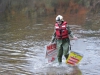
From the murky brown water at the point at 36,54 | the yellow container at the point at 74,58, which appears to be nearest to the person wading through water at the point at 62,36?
the yellow container at the point at 74,58

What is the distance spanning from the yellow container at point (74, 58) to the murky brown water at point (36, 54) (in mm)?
203

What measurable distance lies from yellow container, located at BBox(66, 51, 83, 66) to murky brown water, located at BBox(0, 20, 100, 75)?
0.20 meters

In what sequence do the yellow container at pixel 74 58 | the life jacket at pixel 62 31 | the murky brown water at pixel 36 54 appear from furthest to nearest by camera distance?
the yellow container at pixel 74 58
the life jacket at pixel 62 31
the murky brown water at pixel 36 54

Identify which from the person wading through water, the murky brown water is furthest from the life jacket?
the murky brown water

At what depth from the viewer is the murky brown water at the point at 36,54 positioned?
981 centimetres

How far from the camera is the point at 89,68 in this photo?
1005 centimetres

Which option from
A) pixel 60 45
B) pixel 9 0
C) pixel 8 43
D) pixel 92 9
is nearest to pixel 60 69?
pixel 60 45

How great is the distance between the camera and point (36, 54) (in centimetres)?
1262

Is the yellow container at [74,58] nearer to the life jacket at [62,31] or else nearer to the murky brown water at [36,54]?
the murky brown water at [36,54]

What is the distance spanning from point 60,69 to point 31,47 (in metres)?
4.35

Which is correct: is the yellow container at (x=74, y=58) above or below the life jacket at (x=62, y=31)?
below

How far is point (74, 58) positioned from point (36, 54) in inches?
108

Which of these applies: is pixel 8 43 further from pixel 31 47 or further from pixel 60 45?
pixel 60 45

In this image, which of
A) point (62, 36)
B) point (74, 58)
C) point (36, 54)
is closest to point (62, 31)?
point (62, 36)
